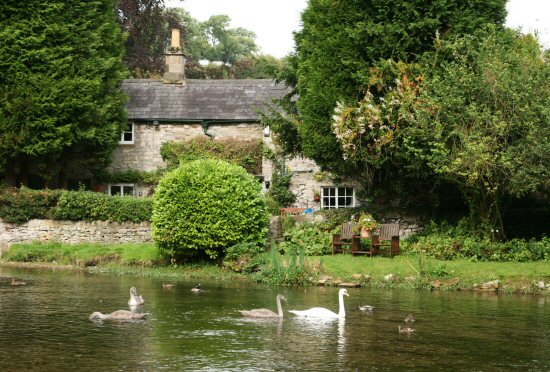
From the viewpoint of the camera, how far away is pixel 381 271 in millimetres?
28156

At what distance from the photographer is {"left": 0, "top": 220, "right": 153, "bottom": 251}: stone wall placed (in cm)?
3578

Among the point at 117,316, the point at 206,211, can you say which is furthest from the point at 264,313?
the point at 206,211

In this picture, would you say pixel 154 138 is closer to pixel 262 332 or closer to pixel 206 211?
pixel 206 211

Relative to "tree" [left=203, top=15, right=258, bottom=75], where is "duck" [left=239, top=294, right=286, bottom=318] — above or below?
below

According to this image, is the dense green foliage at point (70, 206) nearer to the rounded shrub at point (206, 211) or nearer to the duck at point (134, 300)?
the rounded shrub at point (206, 211)

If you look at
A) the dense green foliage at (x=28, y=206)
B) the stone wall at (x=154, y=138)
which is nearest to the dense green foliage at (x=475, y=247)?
the stone wall at (x=154, y=138)

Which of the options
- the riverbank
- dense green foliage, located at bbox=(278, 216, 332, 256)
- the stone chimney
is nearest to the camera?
the riverbank

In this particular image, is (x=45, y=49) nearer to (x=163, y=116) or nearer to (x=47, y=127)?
(x=47, y=127)

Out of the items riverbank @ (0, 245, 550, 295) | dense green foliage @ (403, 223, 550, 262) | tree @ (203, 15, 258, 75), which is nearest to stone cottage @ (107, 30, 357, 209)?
dense green foliage @ (403, 223, 550, 262)

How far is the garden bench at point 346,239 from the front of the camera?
30.9m

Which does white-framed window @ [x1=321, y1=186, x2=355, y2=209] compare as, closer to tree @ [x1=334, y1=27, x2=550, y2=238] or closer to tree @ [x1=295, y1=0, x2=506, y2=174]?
tree @ [x1=295, y1=0, x2=506, y2=174]

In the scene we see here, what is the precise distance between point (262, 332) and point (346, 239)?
13821 mm

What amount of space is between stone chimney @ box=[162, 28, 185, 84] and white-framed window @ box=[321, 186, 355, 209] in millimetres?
10691

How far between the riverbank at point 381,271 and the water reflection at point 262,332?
1.22m
